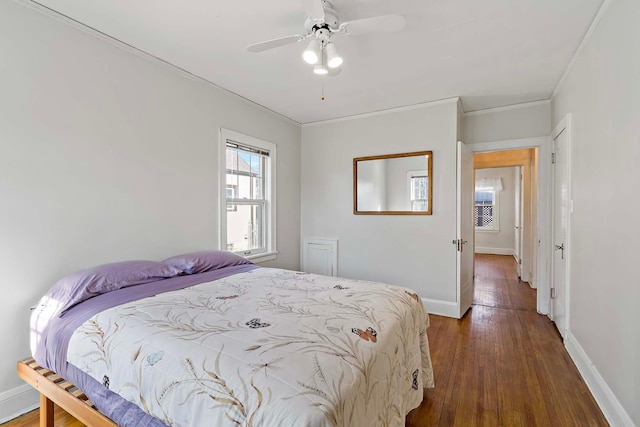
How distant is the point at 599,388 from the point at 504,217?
7.39m

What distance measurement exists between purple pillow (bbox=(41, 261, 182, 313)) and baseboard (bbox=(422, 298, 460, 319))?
289cm

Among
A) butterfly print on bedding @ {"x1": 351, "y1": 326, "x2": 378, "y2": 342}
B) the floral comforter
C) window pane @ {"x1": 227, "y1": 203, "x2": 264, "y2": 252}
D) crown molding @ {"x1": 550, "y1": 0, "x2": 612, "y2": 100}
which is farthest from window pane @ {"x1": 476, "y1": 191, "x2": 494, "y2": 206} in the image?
butterfly print on bedding @ {"x1": 351, "y1": 326, "x2": 378, "y2": 342}

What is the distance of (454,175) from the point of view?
3.52 metres

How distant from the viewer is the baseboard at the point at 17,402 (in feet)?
5.96

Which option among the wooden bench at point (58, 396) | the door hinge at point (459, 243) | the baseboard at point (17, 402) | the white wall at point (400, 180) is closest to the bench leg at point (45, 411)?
the wooden bench at point (58, 396)

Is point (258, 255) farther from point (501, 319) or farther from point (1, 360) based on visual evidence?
point (501, 319)

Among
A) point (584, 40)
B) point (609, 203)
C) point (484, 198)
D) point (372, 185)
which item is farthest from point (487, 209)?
point (609, 203)

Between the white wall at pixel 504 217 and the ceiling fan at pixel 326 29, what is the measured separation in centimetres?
795

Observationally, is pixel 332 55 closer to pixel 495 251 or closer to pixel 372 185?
pixel 372 185

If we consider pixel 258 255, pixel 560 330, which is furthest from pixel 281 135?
pixel 560 330

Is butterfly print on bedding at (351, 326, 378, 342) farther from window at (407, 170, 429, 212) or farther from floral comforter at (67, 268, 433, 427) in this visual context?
window at (407, 170, 429, 212)

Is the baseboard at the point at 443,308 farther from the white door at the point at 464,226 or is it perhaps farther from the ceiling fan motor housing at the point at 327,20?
the ceiling fan motor housing at the point at 327,20

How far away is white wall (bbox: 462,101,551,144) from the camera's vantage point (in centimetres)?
356

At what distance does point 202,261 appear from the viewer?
258cm
